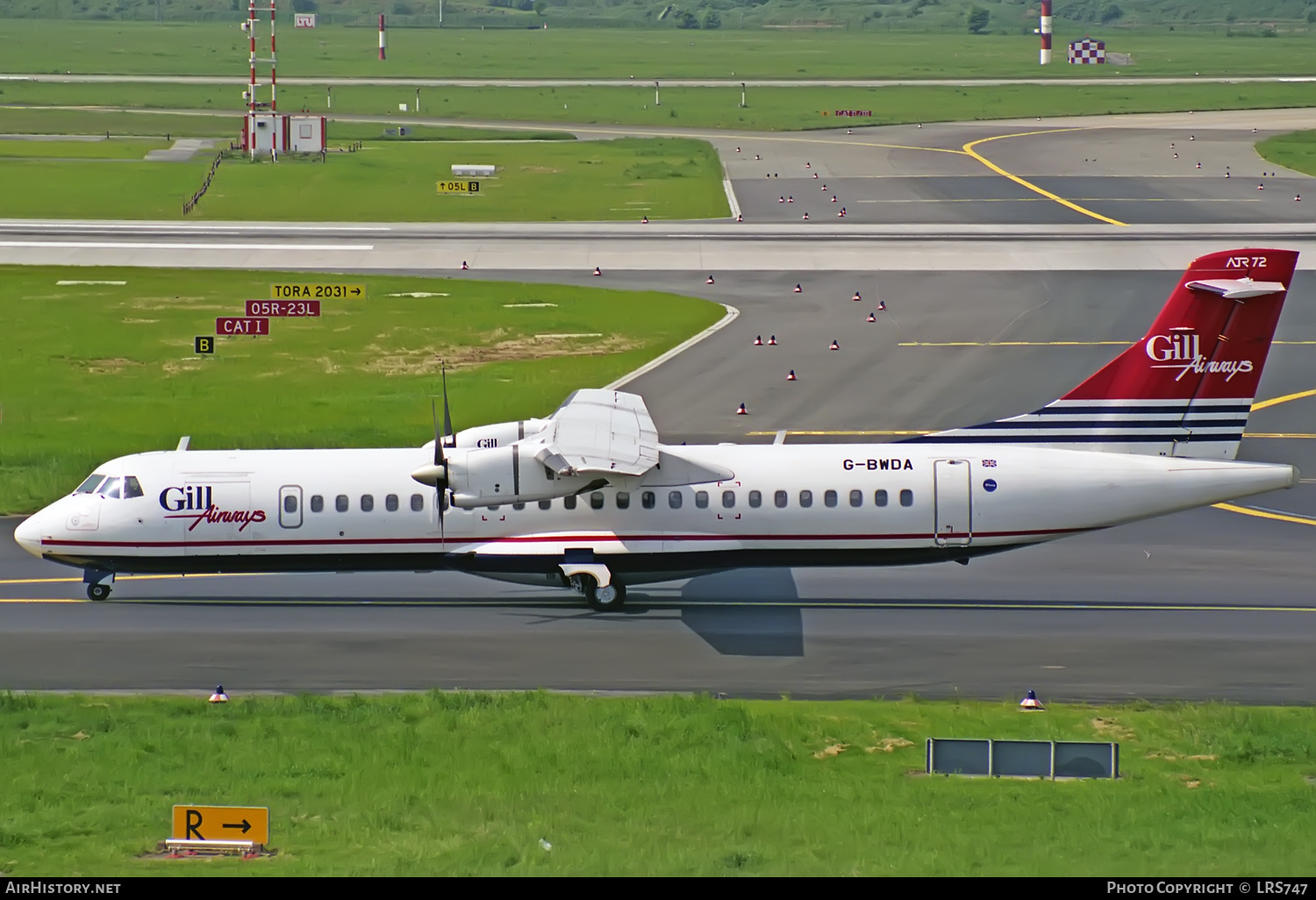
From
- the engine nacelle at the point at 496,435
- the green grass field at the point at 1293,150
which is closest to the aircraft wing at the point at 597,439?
the engine nacelle at the point at 496,435

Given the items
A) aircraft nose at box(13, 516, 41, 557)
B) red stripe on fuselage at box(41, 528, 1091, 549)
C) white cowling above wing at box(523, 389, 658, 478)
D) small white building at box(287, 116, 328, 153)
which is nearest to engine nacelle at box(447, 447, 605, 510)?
white cowling above wing at box(523, 389, 658, 478)

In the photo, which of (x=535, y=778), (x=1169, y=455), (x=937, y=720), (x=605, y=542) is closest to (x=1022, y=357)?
(x=1169, y=455)

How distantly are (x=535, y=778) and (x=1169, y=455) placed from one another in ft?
55.3

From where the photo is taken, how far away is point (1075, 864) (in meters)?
20.7

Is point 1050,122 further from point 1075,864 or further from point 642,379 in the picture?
point 1075,864

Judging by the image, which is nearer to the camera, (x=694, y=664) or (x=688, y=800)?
(x=688, y=800)

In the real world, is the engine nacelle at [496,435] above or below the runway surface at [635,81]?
above

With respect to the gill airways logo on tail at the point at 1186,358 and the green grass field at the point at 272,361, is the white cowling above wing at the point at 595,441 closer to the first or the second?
the gill airways logo on tail at the point at 1186,358

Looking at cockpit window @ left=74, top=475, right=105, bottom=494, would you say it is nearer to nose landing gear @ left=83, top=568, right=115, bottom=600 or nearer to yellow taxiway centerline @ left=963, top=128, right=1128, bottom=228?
nose landing gear @ left=83, top=568, right=115, bottom=600

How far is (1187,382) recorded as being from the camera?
3581 centimetres

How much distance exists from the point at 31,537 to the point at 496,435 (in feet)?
32.1

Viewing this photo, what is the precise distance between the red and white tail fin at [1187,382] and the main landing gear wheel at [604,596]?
728 cm

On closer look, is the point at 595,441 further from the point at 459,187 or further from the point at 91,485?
the point at 459,187

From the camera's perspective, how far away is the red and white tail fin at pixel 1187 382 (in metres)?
35.5
